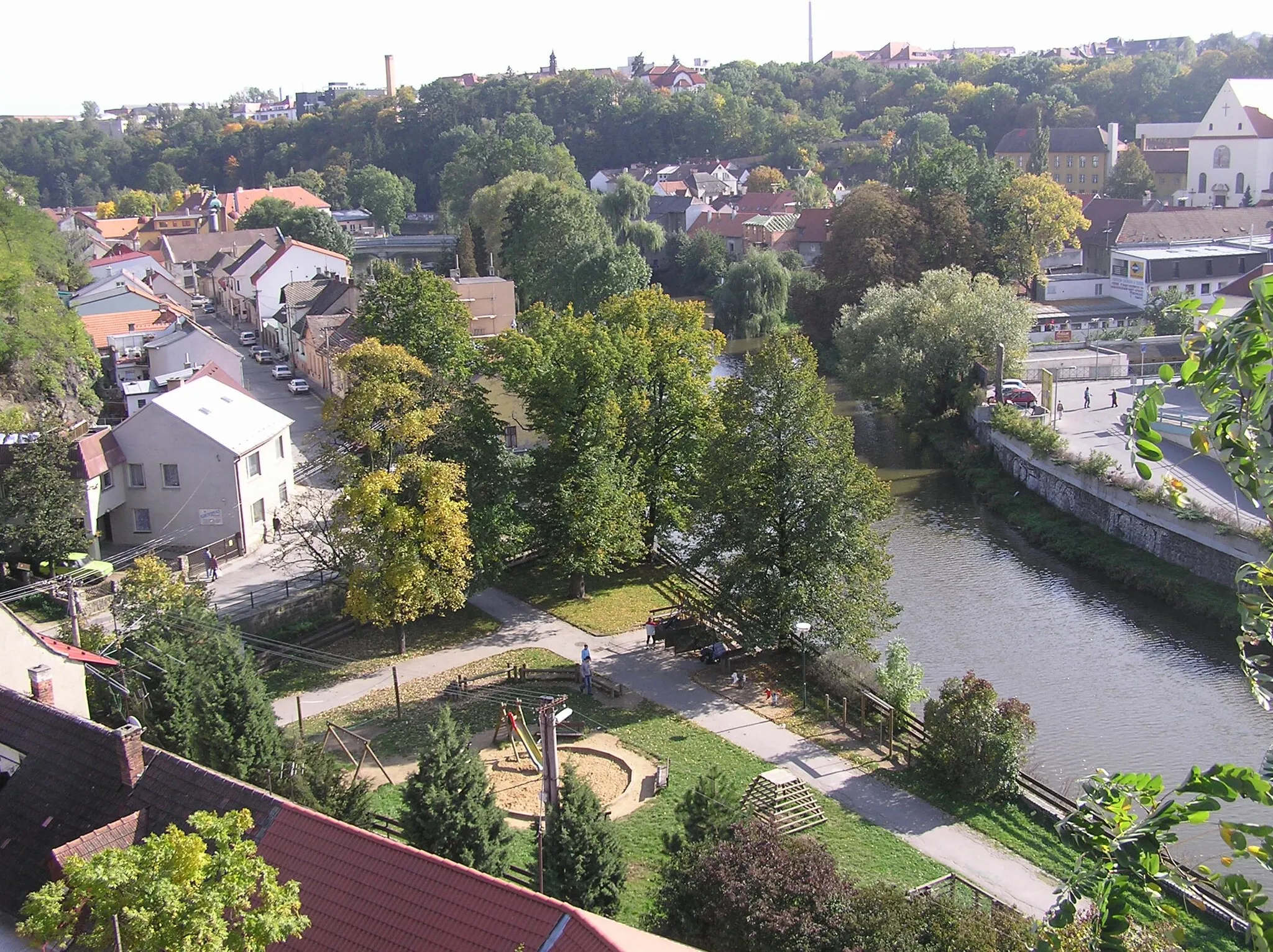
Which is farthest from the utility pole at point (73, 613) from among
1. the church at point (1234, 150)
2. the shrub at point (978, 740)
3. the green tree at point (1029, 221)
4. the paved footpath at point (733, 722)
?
the church at point (1234, 150)

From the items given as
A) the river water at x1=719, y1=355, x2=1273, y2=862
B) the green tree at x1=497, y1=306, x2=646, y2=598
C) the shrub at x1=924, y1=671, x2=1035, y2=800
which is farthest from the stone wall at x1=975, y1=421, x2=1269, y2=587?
the green tree at x1=497, y1=306, x2=646, y2=598

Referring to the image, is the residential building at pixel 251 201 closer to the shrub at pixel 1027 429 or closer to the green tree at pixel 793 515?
the shrub at pixel 1027 429

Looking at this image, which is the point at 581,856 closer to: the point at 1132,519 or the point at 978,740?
the point at 978,740

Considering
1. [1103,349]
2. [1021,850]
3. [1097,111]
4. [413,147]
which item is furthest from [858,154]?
[1021,850]

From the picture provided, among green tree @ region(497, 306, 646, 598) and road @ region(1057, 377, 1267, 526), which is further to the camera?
road @ region(1057, 377, 1267, 526)

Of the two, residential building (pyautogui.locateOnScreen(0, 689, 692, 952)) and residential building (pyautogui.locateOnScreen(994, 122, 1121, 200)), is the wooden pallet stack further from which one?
residential building (pyautogui.locateOnScreen(994, 122, 1121, 200))
